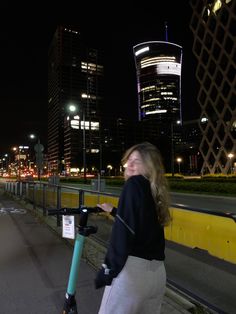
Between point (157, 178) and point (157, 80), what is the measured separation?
15749cm

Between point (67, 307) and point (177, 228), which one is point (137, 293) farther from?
point (177, 228)

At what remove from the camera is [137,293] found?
2574 mm

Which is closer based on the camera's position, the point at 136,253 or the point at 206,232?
the point at 136,253

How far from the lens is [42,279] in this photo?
6.32 m

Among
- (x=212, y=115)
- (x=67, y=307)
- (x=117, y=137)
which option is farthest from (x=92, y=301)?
(x=117, y=137)

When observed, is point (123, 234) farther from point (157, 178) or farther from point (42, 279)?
point (42, 279)

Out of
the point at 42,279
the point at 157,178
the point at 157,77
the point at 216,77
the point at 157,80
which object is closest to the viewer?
the point at 157,178

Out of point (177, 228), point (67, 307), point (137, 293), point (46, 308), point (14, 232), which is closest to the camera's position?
point (137, 293)

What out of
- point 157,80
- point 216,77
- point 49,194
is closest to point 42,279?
point 49,194

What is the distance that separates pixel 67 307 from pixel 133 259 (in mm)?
861

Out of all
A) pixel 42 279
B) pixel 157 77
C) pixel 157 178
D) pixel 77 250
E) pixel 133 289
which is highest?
pixel 157 77

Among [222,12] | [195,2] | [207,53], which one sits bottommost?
[207,53]

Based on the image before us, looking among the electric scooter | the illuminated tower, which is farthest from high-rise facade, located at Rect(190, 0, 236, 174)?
the electric scooter

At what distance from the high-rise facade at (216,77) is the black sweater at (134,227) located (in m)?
66.1
